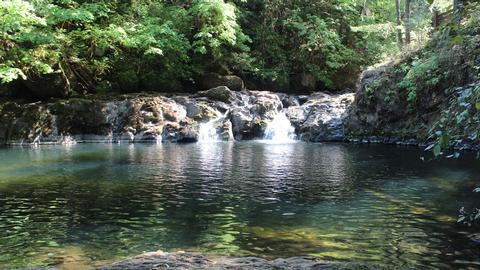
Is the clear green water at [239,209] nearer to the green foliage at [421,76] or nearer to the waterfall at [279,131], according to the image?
the green foliage at [421,76]

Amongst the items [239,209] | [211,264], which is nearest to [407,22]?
[239,209]

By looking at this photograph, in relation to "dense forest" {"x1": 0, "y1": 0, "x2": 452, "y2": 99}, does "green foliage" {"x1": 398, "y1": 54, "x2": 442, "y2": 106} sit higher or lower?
lower

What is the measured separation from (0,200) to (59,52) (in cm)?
1741

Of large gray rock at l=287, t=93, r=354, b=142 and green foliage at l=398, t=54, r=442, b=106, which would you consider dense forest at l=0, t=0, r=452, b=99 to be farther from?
large gray rock at l=287, t=93, r=354, b=142

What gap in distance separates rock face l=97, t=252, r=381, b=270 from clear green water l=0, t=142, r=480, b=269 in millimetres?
1088

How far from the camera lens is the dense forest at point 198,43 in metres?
25.6

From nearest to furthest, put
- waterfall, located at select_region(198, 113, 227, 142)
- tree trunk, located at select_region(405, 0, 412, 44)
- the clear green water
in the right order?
the clear green water → waterfall, located at select_region(198, 113, 227, 142) → tree trunk, located at select_region(405, 0, 412, 44)

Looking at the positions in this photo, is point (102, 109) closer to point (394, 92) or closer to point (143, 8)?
point (143, 8)

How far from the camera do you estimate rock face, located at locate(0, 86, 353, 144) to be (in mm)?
24875

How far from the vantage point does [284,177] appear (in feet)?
42.8

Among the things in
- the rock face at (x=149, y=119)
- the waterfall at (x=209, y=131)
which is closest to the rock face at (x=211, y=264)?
the rock face at (x=149, y=119)

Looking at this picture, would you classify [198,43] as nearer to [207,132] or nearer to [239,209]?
[207,132]

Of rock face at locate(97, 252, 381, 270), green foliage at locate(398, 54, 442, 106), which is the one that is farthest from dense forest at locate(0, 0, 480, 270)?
green foliage at locate(398, 54, 442, 106)

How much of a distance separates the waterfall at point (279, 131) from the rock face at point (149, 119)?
306mm
